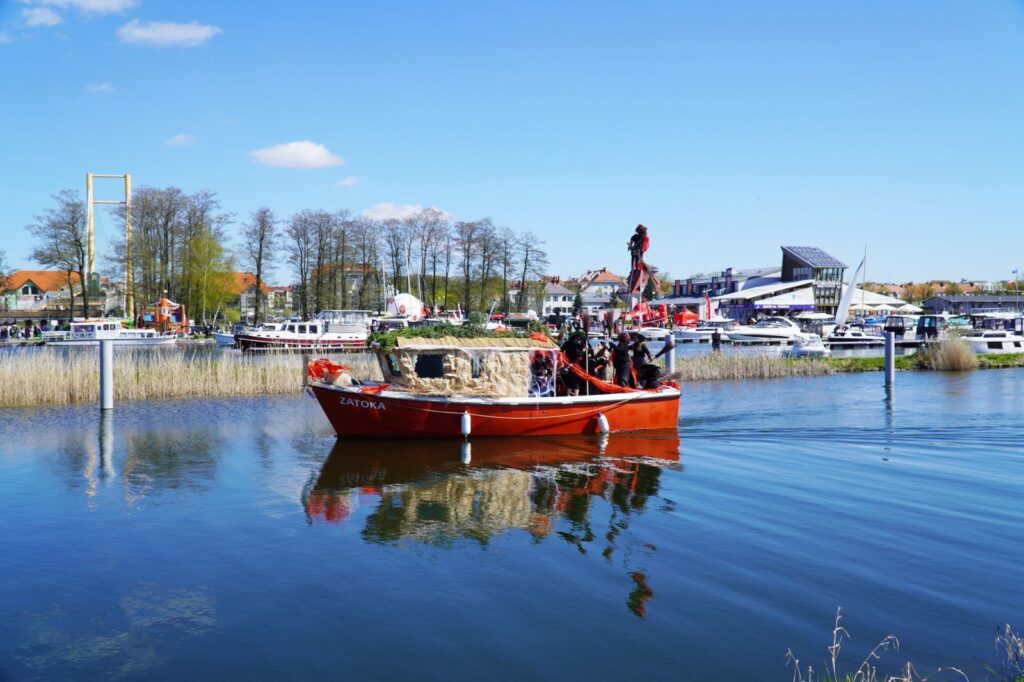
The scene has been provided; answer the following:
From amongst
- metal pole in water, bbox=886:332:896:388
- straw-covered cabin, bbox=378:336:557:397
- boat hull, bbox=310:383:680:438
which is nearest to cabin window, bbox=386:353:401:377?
straw-covered cabin, bbox=378:336:557:397

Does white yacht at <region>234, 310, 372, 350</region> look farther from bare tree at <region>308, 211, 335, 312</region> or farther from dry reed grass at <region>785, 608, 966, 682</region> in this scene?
dry reed grass at <region>785, 608, 966, 682</region>

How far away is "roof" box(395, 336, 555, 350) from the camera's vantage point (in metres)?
19.0

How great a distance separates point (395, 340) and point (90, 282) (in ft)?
201

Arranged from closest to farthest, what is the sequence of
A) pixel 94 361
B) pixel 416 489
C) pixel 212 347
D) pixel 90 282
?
pixel 416 489 → pixel 94 361 → pixel 212 347 → pixel 90 282

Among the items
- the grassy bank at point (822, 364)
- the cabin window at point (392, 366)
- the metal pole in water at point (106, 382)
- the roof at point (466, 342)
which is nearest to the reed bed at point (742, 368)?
the grassy bank at point (822, 364)

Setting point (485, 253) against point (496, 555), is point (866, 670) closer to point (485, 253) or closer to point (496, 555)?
point (496, 555)

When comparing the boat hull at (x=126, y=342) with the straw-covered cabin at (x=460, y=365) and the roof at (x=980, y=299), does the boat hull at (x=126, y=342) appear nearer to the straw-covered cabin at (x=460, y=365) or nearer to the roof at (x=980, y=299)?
the straw-covered cabin at (x=460, y=365)

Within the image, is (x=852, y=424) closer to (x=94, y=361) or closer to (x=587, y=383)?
(x=587, y=383)

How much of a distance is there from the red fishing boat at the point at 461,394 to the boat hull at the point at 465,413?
0.02 m

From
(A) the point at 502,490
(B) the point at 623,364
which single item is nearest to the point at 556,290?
(B) the point at 623,364

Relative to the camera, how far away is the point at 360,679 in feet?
25.2

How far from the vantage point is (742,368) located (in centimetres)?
3612

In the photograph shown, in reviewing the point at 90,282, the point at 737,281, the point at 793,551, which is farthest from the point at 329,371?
the point at 737,281

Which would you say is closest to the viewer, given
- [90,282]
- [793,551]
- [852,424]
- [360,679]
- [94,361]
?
[360,679]
